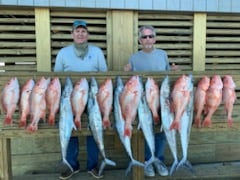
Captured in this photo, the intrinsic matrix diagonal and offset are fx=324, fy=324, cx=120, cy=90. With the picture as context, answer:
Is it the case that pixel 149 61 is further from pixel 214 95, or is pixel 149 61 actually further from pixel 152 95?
pixel 214 95

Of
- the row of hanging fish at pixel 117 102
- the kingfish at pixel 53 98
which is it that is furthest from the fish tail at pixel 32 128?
the kingfish at pixel 53 98

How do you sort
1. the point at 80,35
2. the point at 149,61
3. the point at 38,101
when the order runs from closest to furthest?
1. the point at 38,101
2. the point at 80,35
3. the point at 149,61

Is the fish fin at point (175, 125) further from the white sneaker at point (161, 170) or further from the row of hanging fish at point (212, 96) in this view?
the white sneaker at point (161, 170)

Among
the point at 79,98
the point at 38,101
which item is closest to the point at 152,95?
the point at 79,98

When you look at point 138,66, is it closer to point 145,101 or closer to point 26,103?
point 145,101

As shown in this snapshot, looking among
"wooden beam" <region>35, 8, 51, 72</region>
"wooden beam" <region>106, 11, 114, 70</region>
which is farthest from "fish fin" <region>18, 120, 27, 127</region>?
"wooden beam" <region>106, 11, 114, 70</region>

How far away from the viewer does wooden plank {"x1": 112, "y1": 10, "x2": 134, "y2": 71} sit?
13.4 feet

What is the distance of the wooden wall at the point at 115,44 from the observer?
3.98m

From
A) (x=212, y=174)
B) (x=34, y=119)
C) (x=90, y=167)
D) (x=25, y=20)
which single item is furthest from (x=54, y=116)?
(x=212, y=174)

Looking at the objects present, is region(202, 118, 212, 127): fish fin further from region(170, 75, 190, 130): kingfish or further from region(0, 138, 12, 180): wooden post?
region(0, 138, 12, 180): wooden post

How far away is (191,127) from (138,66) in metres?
0.92

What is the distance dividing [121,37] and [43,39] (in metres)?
0.97

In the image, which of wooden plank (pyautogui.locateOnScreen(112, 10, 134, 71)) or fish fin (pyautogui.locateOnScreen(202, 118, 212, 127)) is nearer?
fish fin (pyautogui.locateOnScreen(202, 118, 212, 127))

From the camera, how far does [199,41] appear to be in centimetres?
436
